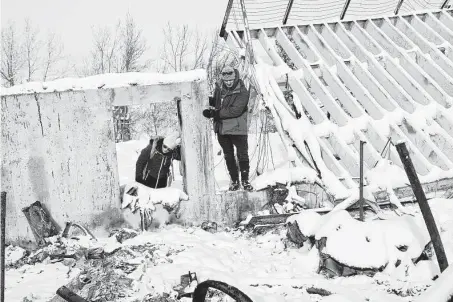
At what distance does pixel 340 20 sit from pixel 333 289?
6.64 m

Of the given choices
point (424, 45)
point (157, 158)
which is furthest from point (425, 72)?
point (157, 158)

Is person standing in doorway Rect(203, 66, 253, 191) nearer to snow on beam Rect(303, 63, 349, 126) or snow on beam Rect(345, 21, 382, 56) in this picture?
snow on beam Rect(303, 63, 349, 126)

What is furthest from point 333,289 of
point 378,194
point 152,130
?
point 152,130

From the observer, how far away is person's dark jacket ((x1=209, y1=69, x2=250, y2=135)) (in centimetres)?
591

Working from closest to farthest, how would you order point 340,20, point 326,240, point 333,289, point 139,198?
1. point 333,289
2. point 326,240
3. point 139,198
4. point 340,20

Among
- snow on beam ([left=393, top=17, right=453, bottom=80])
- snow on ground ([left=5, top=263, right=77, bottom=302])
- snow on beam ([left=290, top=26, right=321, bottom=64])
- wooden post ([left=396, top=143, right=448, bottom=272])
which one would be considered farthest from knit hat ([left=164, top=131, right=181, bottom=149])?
snow on beam ([left=393, top=17, right=453, bottom=80])

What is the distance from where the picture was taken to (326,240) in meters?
4.29

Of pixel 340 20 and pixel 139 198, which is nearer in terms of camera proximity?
pixel 139 198

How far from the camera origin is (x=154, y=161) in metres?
6.10

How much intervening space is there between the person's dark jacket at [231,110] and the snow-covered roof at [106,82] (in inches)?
21.8

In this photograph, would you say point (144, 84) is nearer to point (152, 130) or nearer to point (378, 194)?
point (378, 194)

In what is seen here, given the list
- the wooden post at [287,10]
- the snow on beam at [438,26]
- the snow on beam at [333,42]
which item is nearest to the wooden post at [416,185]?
the snow on beam at [333,42]

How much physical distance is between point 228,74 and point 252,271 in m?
2.90

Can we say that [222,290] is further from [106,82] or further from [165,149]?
[165,149]
